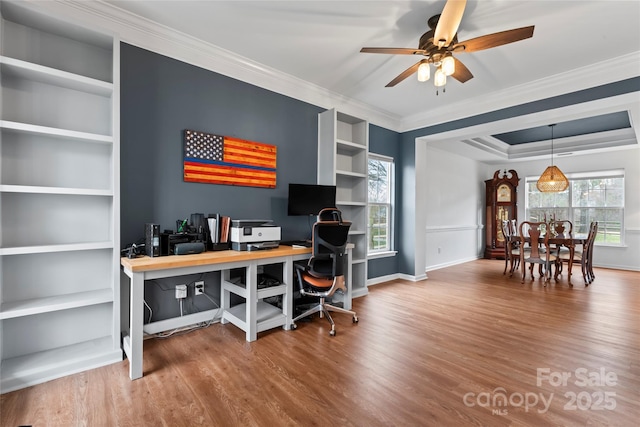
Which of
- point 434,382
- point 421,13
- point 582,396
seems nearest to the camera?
point 582,396

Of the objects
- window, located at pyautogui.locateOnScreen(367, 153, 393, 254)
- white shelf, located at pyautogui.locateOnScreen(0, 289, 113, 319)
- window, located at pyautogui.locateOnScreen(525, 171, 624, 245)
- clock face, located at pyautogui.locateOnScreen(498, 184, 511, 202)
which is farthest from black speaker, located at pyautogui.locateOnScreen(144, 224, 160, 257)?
clock face, located at pyautogui.locateOnScreen(498, 184, 511, 202)

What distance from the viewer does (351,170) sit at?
445cm

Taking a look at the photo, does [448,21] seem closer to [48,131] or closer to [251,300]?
[251,300]

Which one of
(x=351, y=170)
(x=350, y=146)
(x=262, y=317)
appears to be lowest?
(x=262, y=317)

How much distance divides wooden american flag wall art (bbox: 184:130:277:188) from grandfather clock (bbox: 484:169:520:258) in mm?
6702

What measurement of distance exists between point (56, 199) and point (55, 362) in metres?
1.20

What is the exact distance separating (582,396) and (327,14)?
3359 millimetres

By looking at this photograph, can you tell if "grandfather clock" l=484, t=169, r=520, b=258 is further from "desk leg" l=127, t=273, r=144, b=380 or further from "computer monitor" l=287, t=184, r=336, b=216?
"desk leg" l=127, t=273, r=144, b=380

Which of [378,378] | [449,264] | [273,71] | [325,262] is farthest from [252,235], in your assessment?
[449,264]

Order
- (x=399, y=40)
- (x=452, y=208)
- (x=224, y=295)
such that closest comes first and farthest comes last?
1. (x=399, y=40)
2. (x=224, y=295)
3. (x=452, y=208)

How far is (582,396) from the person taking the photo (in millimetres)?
1870

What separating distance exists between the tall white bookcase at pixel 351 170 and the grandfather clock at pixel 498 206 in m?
5.29

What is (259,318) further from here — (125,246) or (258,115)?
(258,115)

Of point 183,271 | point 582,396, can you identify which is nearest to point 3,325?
point 183,271
